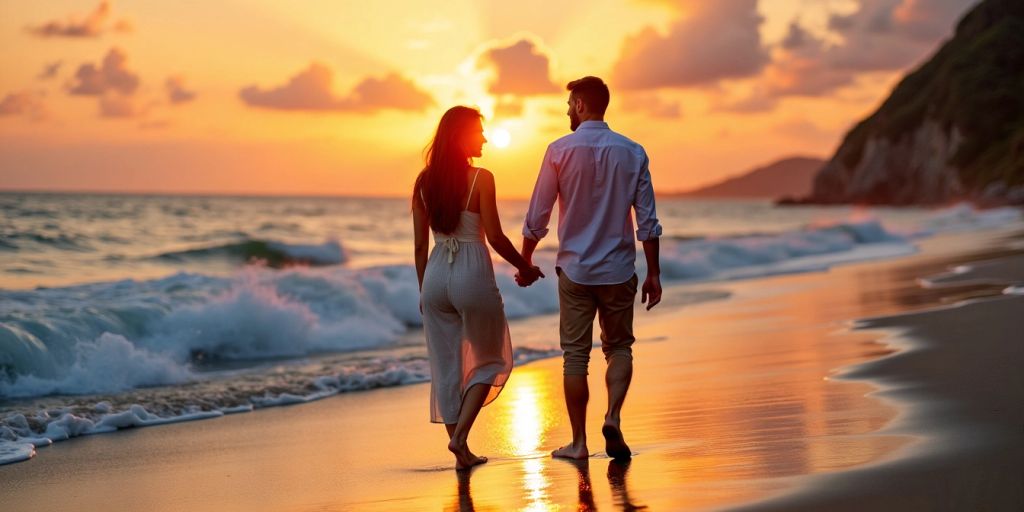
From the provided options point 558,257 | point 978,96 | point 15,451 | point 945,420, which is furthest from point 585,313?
point 978,96

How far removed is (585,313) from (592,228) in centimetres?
45

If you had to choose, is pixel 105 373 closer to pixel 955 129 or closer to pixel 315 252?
pixel 315 252

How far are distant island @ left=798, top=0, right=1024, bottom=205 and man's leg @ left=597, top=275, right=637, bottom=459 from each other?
69.3 metres

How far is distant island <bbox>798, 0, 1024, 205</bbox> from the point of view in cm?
8981

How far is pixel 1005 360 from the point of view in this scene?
7324 mm

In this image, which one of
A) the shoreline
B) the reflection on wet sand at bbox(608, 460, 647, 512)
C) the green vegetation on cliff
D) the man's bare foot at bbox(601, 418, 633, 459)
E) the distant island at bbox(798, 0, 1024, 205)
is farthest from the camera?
the distant island at bbox(798, 0, 1024, 205)

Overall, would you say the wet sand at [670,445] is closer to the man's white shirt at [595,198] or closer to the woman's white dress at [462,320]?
the woman's white dress at [462,320]

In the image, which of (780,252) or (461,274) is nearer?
(461,274)

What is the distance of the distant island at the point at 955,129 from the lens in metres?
89.8

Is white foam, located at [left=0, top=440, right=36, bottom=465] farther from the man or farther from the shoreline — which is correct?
the shoreline

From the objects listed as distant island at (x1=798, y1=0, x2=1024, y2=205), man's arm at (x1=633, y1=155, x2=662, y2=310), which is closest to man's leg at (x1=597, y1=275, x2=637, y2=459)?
man's arm at (x1=633, y1=155, x2=662, y2=310)

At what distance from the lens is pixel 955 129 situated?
100 m

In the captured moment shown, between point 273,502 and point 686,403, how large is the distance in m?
3.02

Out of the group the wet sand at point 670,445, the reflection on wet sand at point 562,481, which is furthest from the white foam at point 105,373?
the reflection on wet sand at point 562,481
